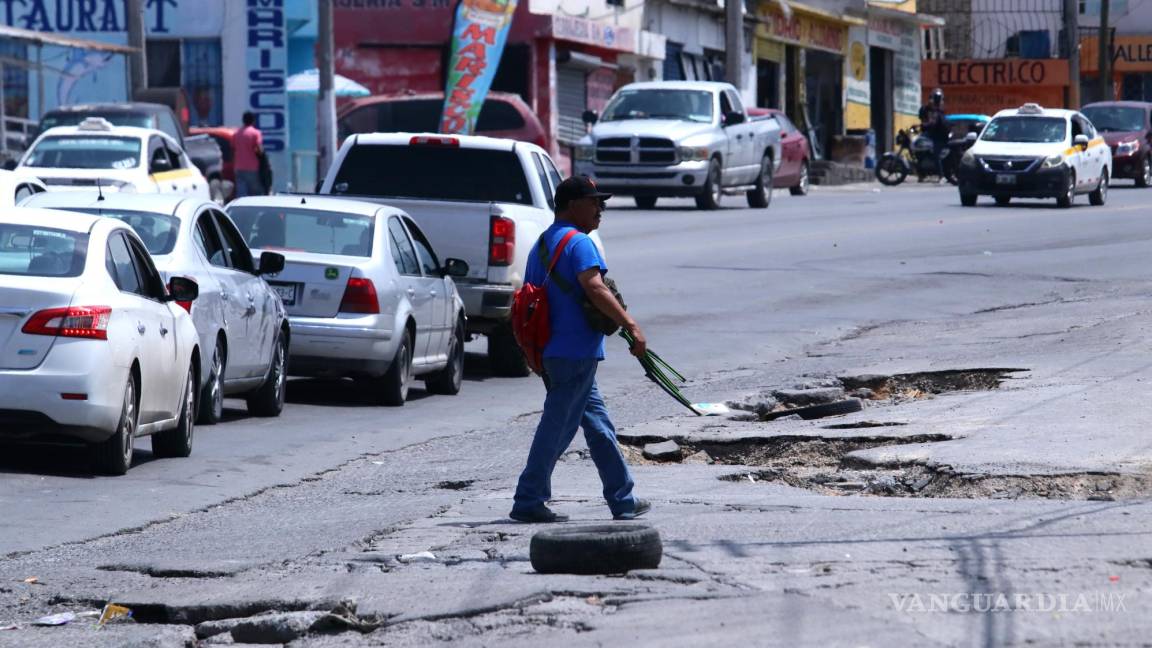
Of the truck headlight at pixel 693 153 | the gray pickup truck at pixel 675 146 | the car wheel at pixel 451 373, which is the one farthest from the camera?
the gray pickup truck at pixel 675 146

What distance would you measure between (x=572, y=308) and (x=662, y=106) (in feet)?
89.3

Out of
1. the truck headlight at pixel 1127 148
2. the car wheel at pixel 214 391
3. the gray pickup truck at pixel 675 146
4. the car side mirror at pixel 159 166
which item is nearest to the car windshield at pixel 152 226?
the car wheel at pixel 214 391

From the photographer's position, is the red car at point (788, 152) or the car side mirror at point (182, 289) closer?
the car side mirror at point (182, 289)

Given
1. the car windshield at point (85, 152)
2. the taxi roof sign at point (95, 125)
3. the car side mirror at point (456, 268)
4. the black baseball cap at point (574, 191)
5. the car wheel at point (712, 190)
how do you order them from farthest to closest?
the car wheel at point (712, 190) < the taxi roof sign at point (95, 125) < the car windshield at point (85, 152) < the car side mirror at point (456, 268) < the black baseball cap at point (574, 191)

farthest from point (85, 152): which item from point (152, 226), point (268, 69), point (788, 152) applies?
point (788, 152)

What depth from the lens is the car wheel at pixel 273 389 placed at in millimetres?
14023

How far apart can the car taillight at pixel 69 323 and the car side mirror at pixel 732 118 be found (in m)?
26.0

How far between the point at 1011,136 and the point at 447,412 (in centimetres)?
2340

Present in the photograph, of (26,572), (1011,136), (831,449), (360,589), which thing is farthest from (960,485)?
(1011,136)

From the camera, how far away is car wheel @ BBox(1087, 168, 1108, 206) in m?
37.2

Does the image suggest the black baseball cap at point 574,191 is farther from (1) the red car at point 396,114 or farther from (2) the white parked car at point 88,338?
(1) the red car at point 396,114

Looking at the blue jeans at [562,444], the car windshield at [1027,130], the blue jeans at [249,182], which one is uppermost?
the car windshield at [1027,130]

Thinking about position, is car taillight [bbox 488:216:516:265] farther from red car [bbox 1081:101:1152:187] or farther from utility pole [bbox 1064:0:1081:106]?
utility pole [bbox 1064:0:1081:106]

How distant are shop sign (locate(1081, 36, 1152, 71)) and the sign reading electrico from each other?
43743 mm
